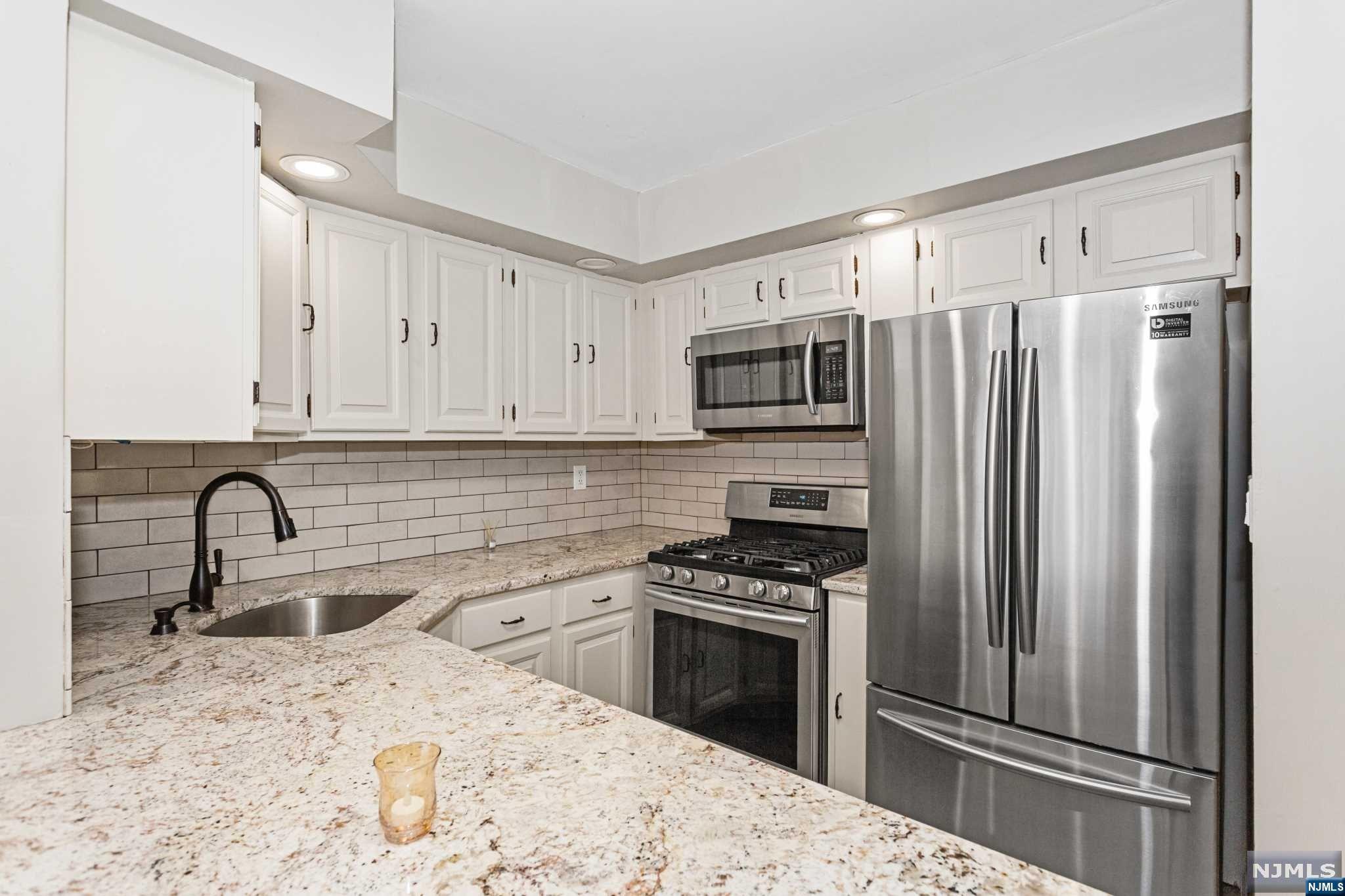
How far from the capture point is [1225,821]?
1.59m

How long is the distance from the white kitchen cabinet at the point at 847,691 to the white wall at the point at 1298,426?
3.26 ft

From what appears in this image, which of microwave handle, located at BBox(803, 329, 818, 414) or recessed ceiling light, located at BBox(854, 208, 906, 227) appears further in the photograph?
microwave handle, located at BBox(803, 329, 818, 414)

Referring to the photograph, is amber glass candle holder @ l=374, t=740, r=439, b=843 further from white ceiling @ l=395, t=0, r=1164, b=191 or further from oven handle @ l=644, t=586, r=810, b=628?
white ceiling @ l=395, t=0, r=1164, b=191

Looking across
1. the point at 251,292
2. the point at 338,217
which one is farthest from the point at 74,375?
the point at 338,217

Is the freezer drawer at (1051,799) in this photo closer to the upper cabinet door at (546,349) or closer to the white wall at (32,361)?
the upper cabinet door at (546,349)

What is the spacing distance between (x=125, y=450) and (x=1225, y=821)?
126 inches

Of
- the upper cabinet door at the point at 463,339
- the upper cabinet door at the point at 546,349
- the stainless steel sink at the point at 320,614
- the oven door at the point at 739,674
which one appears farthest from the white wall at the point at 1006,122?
the stainless steel sink at the point at 320,614

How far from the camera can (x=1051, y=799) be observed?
1692 mm

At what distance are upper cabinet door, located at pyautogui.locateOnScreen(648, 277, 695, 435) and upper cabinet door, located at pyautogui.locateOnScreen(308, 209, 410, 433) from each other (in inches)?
48.7

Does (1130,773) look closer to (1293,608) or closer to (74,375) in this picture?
(1293,608)

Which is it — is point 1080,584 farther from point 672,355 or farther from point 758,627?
point 672,355

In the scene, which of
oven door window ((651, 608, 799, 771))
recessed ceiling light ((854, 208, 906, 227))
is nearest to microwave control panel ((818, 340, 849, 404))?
recessed ceiling light ((854, 208, 906, 227))

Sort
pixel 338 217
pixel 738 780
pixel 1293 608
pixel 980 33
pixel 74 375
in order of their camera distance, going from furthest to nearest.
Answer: pixel 338 217
pixel 980 33
pixel 1293 608
pixel 74 375
pixel 738 780

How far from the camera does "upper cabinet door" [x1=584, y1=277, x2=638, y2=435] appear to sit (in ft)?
10.2
